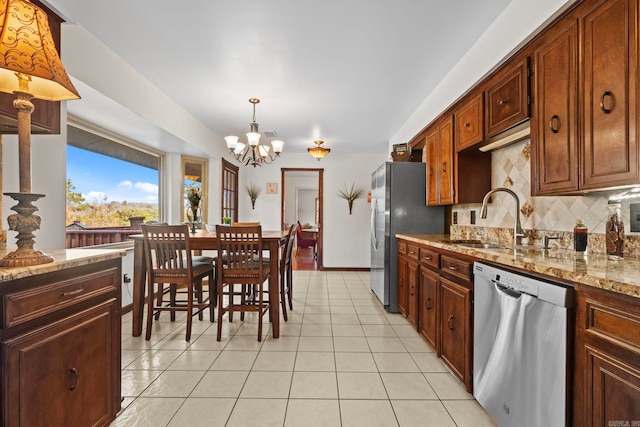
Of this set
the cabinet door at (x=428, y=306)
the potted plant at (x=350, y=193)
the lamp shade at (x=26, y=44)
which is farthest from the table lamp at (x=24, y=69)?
the potted plant at (x=350, y=193)

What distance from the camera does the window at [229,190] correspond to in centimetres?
541

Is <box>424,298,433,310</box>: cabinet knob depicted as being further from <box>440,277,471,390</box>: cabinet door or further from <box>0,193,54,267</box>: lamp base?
<box>0,193,54,267</box>: lamp base

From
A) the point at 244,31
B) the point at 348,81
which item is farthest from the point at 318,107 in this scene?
the point at 244,31

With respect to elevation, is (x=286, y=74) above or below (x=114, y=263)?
above

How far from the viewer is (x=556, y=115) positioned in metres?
1.60

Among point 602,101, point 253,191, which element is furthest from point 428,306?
point 253,191

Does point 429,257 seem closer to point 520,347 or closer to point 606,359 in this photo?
point 520,347

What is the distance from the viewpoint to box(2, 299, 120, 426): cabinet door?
1044 millimetres

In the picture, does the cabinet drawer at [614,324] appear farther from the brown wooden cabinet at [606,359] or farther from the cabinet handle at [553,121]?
the cabinet handle at [553,121]

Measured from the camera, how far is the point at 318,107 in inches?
149

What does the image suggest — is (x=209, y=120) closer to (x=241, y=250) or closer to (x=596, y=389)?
(x=241, y=250)

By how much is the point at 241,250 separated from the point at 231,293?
652 millimetres

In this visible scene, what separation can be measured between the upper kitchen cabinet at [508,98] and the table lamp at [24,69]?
7.73ft

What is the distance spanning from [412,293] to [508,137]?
1.60m
